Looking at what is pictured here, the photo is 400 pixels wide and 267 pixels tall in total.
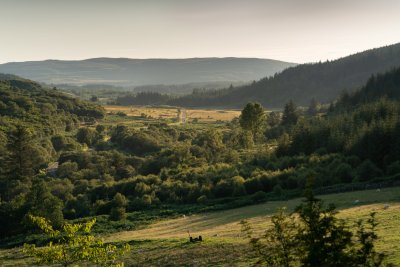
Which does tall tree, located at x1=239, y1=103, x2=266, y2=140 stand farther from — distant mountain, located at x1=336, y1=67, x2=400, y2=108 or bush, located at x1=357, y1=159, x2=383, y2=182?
bush, located at x1=357, y1=159, x2=383, y2=182

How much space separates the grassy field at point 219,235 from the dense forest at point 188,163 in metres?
6.93

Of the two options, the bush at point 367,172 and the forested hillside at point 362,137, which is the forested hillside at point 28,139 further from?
the forested hillside at point 362,137

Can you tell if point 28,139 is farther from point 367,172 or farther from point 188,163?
point 367,172

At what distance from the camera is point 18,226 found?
52.0 meters

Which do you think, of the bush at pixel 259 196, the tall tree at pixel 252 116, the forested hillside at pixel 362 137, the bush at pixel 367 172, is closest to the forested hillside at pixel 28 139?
the bush at pixel 259 196

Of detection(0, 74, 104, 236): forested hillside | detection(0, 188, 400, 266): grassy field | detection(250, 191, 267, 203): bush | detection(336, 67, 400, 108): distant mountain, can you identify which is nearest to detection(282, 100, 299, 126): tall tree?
detection(336, 67, 400, 108): distant mountain

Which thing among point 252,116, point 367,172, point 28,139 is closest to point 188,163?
point 252,116

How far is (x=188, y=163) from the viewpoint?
3295 inches

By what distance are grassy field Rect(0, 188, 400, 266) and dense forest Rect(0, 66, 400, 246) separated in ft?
22.7

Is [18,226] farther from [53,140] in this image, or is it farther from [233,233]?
[53,140]

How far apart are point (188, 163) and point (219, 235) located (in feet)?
167

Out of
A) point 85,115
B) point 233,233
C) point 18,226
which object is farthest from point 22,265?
point 85,115

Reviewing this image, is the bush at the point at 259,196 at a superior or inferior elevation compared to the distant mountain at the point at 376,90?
inferior

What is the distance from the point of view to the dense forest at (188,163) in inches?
2083
